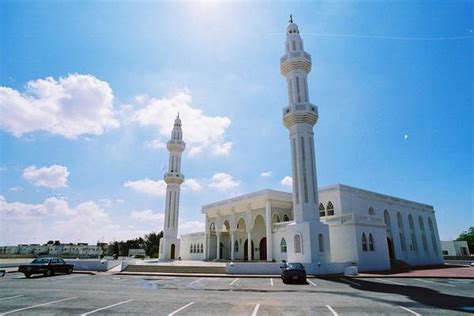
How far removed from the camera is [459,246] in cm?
5972

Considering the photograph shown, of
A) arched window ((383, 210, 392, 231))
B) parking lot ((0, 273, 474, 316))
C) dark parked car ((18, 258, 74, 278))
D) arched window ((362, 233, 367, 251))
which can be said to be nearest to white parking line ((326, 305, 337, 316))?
parking lot ((0, 273, 474, 316))

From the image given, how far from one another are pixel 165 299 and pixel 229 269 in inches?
433

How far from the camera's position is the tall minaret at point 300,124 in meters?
21.9

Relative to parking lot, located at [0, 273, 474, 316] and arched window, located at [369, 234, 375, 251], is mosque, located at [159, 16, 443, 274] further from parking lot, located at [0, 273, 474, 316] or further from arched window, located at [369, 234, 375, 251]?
parking lot, located at [0, 273, 474, 316]

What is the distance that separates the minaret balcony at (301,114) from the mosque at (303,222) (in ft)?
0.26

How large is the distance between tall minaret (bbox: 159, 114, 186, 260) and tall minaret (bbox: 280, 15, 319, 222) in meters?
21.7

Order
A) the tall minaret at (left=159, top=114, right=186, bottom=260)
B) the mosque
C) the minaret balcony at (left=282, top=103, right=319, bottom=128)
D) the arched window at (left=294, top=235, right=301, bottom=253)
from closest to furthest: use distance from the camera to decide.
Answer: the arched window at (left=294, top=235, right=301, bottom=253) < the mosque < the minaret balcony at (left=282, top=103, right=319, bottom=128) < the tall minaret at (left=159, top=114, right=186, bottom=260)

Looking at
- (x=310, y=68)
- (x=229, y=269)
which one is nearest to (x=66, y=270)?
(x=229, y=269)

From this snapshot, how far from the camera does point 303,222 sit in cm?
2123

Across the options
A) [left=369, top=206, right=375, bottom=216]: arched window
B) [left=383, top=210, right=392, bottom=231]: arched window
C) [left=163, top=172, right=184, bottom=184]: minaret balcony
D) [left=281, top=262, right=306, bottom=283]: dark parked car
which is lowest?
[left=281, top=262, right=306, bottom=283]: dark parked car

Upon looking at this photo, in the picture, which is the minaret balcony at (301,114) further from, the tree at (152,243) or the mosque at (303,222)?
the tree at (152,243)

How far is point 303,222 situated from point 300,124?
761cm

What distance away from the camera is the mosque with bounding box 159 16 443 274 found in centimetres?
2162

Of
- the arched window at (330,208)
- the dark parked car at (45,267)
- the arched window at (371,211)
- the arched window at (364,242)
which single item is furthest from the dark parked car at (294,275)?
the arched window at (371,211)
